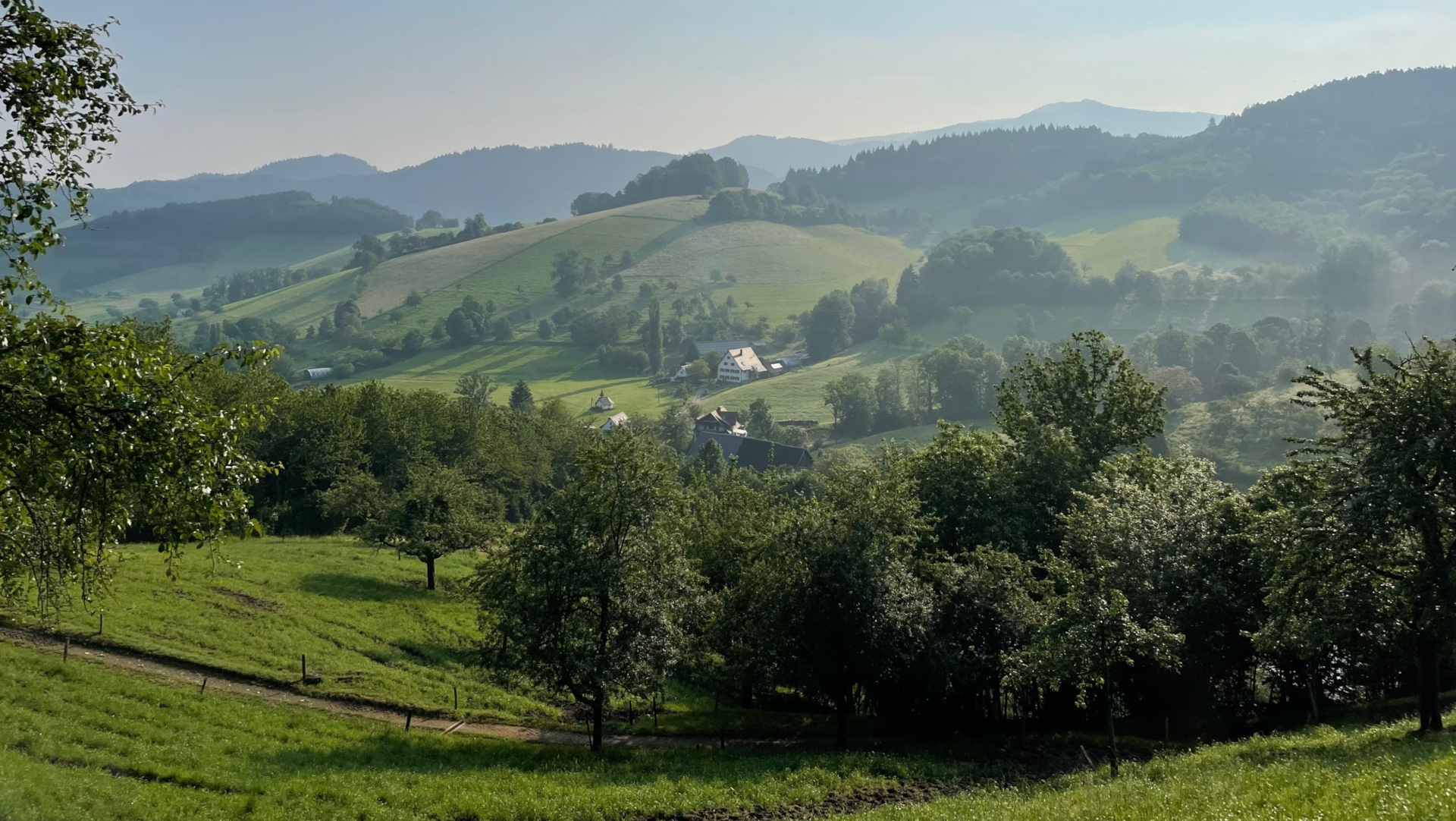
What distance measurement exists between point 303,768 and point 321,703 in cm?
908

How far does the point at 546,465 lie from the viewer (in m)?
103

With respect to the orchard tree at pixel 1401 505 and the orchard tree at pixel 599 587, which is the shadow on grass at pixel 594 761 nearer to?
the orchard tree at pixel 599 587

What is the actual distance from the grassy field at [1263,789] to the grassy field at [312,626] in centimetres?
2232

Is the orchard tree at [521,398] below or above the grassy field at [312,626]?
above

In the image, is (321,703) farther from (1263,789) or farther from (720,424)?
(720,424)

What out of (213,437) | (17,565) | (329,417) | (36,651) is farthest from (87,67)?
(329,417)

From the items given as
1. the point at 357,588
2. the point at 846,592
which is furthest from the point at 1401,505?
the point at 357,588

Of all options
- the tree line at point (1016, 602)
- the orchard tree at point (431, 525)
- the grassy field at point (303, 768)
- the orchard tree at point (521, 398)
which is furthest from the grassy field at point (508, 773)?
the orchard tree at point (521, 398)

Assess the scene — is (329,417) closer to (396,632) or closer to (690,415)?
(396,632)

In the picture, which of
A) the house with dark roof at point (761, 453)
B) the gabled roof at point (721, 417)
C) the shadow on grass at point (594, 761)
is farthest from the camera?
the gabled roof at point (721, 417)

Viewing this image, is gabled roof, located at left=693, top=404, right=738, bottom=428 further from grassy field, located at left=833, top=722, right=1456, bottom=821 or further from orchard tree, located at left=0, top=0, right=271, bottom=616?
orchard tree, located at left=0, top=0, right=271, bottom=616

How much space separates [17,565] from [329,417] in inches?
2274

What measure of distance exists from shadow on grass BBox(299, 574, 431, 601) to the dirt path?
13.0 m

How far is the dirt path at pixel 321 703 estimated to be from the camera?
101ft
